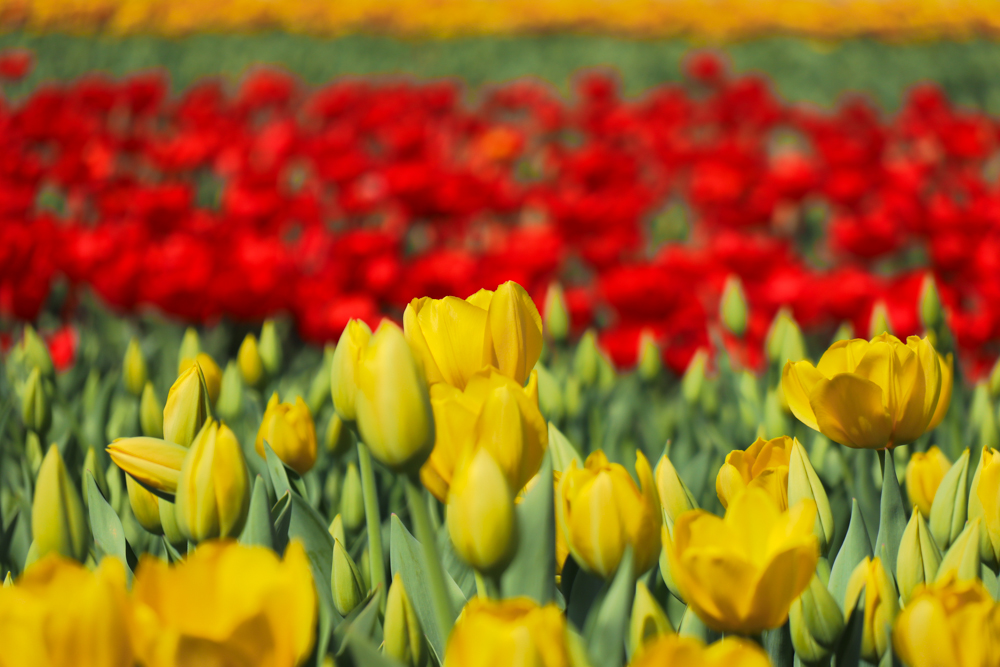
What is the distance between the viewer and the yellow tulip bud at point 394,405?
479 mm

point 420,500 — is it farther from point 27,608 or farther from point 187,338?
point 187,338

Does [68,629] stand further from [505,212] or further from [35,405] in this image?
[505,212]

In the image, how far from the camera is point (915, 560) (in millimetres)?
629

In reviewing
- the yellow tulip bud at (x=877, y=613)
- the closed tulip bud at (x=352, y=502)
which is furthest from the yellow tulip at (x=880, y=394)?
the closed tulip bud at (x=352, y=502)

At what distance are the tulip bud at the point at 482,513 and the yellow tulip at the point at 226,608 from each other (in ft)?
0.28

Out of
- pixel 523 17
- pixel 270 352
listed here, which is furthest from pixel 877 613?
pixel 523 17

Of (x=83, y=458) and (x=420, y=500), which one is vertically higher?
(x=420, y=500)

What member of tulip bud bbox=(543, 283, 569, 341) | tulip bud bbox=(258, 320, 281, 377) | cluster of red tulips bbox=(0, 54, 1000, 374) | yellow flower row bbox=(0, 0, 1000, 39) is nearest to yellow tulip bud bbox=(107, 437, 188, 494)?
tulip bud bbox=(258, 320, 281, 377)

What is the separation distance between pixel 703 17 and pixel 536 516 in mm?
14206

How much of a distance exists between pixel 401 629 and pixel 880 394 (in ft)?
1.22

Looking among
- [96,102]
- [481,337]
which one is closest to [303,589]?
[481,337]

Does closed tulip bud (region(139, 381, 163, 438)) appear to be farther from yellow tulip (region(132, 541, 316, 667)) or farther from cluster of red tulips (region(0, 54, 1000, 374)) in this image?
cluster of red tulips (region(0, 54, 1000, 374))

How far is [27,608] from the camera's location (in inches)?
15.6

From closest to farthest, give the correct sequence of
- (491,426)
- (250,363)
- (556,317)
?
(491,426), (250,363), (556,317)
